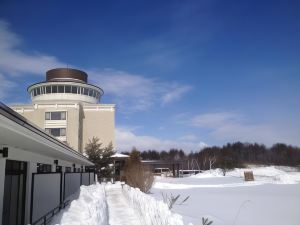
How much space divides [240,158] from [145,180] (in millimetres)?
94377

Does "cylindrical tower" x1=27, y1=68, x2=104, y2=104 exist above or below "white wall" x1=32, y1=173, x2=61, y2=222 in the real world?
above

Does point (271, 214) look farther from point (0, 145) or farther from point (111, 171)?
point (111, 171)

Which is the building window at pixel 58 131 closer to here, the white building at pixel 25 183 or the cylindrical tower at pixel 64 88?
the cylindrical tower at pixel 64 88

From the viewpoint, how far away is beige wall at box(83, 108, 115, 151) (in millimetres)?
54969

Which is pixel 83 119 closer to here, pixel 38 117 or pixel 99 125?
pixel 99 125

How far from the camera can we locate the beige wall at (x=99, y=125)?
180 ft

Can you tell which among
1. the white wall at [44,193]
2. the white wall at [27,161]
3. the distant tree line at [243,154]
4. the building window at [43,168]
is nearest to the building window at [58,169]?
the building window at [43,168]

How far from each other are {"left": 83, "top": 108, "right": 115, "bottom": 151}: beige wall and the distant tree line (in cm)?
4787

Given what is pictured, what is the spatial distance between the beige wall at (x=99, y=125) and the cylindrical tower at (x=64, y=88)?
9.23 ft

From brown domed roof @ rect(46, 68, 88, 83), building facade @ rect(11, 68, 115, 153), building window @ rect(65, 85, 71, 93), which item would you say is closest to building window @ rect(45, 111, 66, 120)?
building facade @ rect(11, 68, 115, 153)

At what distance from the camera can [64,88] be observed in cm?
5428

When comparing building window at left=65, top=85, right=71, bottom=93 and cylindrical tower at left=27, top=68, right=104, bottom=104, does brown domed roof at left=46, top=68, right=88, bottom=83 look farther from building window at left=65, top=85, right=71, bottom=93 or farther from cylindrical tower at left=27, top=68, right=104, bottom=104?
building window at left=65, top=85, right=71, bottom=93

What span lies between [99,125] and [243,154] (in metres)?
74.5

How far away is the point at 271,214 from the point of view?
1308 cm
